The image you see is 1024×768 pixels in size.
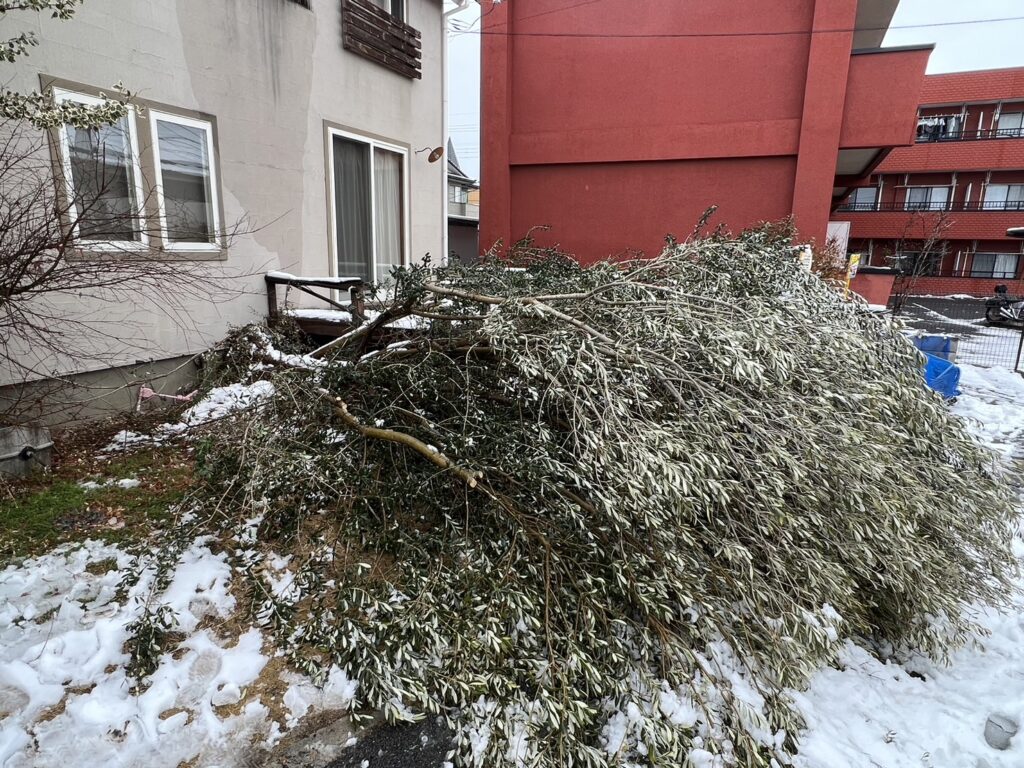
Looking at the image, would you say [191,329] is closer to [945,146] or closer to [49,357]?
[49,357]

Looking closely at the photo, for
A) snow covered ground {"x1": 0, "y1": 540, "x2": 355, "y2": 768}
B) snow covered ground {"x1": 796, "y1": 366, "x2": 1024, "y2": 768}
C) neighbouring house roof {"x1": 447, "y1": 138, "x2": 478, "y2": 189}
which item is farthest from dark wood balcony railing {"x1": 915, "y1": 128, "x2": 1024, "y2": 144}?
snow covered ground {"x1": 0, "y1": 540, "x2": 355, "y2": 768}

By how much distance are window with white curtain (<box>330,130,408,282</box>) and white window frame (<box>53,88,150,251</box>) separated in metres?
2.26

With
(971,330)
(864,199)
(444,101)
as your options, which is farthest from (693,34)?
(864,199)

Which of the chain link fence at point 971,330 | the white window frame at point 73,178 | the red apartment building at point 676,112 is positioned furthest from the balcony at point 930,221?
the white window frame at point 73,178

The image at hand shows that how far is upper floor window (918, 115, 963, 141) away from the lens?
26.5m

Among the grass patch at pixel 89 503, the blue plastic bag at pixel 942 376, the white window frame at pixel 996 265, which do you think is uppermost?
the white window frame at pixel 996 265

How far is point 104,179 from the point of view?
403 centimetres

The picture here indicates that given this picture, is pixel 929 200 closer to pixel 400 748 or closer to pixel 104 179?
pixel 104 179

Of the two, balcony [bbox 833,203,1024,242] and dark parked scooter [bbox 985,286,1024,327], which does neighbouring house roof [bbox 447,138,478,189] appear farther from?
dark parked scooter [bbox 985,286,1024,327]

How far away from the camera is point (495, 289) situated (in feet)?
12.4

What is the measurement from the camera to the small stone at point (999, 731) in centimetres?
234

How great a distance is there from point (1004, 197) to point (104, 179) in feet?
113

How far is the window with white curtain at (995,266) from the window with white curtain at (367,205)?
99.7ft

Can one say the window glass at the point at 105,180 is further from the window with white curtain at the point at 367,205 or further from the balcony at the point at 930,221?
the balcony at the point at 930,221
